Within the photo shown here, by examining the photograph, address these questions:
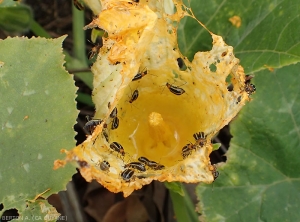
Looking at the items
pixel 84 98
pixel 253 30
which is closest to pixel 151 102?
pixel 253 30

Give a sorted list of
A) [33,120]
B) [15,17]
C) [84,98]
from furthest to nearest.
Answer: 1. [84,98]
2. [15,17]
3. [33,120]

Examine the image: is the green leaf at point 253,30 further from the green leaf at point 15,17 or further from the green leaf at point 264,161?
the green leaf at point 15,17

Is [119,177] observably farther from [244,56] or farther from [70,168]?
[244,56]

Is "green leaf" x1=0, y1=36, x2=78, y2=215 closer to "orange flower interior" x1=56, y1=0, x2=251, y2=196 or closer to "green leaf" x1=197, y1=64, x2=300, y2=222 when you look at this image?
"orange flower interior" x1=56, y1=0, x2=251, y2=196

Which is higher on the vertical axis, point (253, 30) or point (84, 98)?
point (253, 30)

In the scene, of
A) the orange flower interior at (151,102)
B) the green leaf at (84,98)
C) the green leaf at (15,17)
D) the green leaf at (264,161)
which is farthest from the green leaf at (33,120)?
the green leaf at (84,98)

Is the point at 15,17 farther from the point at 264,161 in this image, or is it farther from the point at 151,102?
the point at 264,161

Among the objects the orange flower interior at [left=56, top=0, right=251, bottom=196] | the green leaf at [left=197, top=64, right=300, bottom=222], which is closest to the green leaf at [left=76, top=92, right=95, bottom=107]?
the orange flower interior at [left=56, top=0, right=251, bottom=196]
